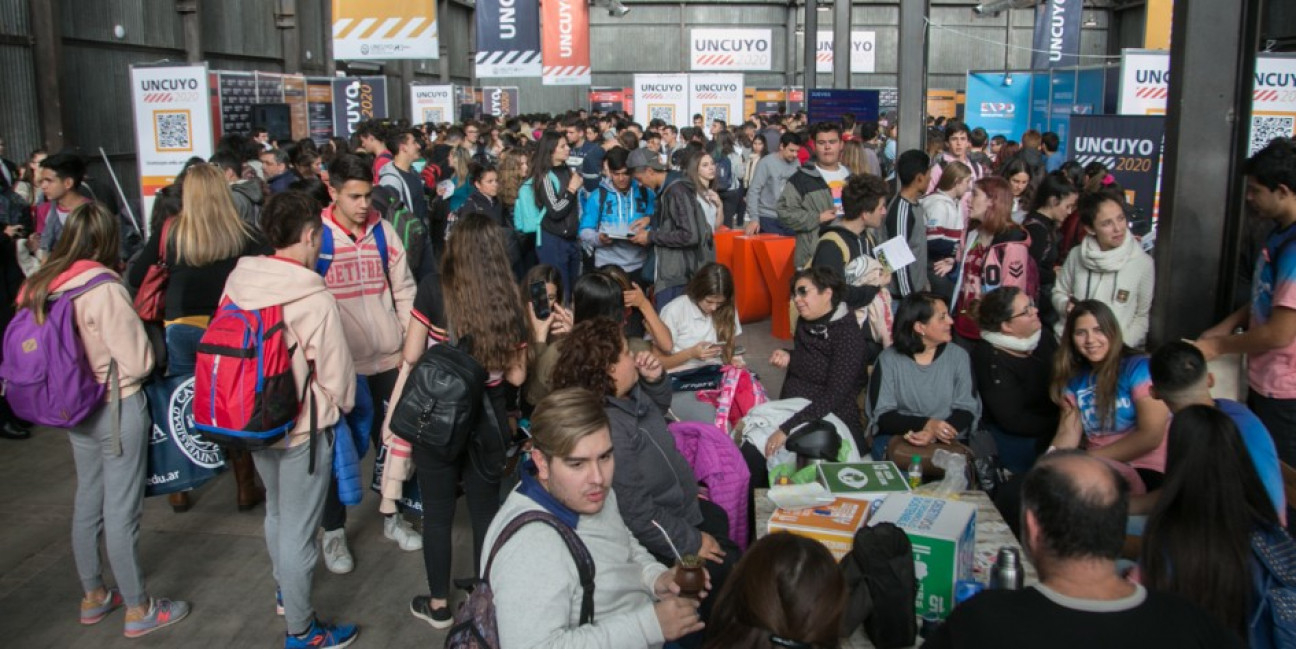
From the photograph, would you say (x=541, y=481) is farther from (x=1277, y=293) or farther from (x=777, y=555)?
(x=1277, y=293)

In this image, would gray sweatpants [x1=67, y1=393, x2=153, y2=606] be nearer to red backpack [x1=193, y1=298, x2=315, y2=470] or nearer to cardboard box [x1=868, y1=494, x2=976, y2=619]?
red backpack [x1=193, y1=298, x2=315, y2=470]

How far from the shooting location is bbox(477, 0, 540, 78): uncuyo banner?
15.1 metres

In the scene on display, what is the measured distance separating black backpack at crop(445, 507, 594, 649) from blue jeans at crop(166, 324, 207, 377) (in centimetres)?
282

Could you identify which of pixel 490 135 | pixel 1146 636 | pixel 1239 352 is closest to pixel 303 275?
pixel 1146 636

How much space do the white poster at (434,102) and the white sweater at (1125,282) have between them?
1713 centimetres

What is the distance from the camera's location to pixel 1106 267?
5348mm

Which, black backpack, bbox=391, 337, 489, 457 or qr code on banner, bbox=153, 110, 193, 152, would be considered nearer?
black backpack, bbox=391, 337, 489, 457

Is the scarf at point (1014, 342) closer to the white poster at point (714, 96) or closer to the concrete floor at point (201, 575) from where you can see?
the concrete floor at point (201, 575)

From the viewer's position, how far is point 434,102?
69.2 feet

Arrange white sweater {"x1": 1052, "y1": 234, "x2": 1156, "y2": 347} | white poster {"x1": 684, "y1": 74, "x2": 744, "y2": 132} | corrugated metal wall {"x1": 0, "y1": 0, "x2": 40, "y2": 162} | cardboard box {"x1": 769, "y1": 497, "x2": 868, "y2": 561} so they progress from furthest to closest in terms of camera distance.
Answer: white poster {"x1": 684, "y1": 74, "x2": 744, "y2": 132}, corrugated metal wall {"x1": 0, "y1": 0, "x2": 40, "y2": 162}, white sweater {"x1": 1052, "y1": 234, "x2": 1156, "y2": 347}, cardboard box {"x1": 769, "y1": 497, "x2": 868, "y2": 561}

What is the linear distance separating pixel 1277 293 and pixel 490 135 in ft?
38.3

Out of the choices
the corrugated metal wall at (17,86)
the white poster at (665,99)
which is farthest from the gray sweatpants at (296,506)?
the white poster at (665,99)

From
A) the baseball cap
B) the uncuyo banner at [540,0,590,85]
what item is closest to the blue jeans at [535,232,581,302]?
the baseball cap

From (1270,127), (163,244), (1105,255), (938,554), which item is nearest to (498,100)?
(1270,127)
